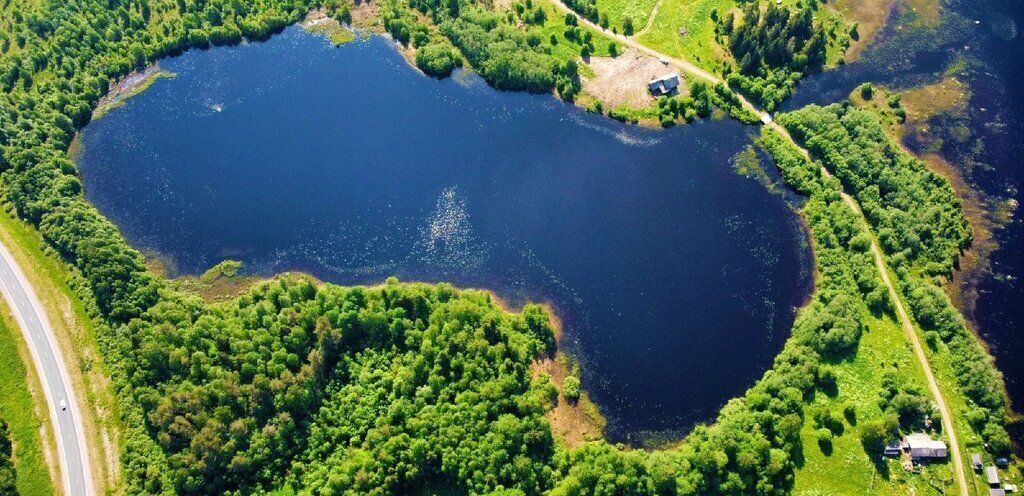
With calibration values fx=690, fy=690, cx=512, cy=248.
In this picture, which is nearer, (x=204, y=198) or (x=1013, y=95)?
(x=204, y=198)

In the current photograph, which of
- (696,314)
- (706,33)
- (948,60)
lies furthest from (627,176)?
(948,60)

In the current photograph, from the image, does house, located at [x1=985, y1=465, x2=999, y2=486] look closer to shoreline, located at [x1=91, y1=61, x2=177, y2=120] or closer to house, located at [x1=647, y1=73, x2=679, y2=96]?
house, located at [x1=647, y1=73, x2=679, y2=96]

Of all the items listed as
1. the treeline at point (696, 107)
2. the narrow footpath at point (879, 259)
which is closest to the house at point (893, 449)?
the narrow footpath at point (879, 259)

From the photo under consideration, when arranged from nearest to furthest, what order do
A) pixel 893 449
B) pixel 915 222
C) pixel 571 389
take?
pixel 893 449 < pixel 571 389 < pixel 915 222

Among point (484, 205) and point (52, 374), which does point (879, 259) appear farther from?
point (52, 374)

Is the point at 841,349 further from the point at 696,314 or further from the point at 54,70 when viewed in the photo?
the point at 54,70

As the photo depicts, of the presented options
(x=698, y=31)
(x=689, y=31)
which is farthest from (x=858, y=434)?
(x=689, y=31)

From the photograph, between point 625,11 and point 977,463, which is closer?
point 977,463
